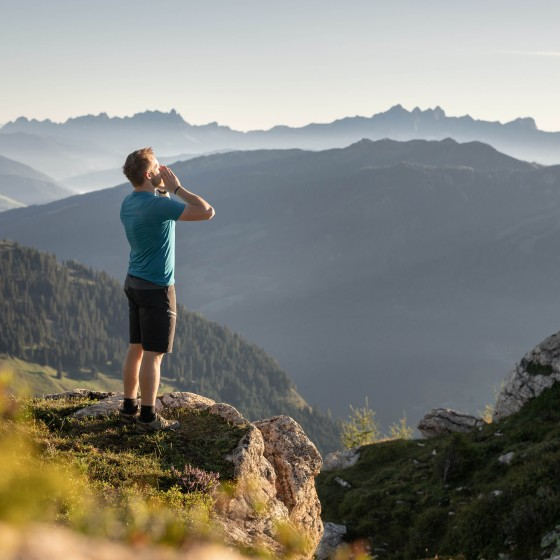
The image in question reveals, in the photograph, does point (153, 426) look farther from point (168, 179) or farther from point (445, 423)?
point (445, 423)

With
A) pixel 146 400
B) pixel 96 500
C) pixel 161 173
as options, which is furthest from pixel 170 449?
pixel 161 173

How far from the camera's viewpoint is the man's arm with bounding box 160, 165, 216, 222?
8.94 metres

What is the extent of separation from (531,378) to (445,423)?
8.32 meters

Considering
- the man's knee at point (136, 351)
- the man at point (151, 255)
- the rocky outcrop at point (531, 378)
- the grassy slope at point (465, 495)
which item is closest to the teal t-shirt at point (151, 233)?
the man at point (151, 255)

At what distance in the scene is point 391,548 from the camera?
1791cm

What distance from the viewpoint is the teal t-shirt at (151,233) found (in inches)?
358

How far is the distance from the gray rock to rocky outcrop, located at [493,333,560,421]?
429 inches

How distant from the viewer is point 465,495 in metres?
18.3

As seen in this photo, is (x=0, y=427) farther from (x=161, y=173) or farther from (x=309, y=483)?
(x=309, y=483)

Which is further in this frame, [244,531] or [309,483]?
[309,483]

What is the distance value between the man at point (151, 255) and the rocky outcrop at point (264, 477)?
1567mm

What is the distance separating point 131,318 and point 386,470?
20159mm

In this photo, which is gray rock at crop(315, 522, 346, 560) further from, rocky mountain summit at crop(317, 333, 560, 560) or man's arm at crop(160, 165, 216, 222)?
man's arm at crop(160, 165, 216, 222)

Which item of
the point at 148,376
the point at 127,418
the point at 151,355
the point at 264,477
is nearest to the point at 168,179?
the point at 151,355
